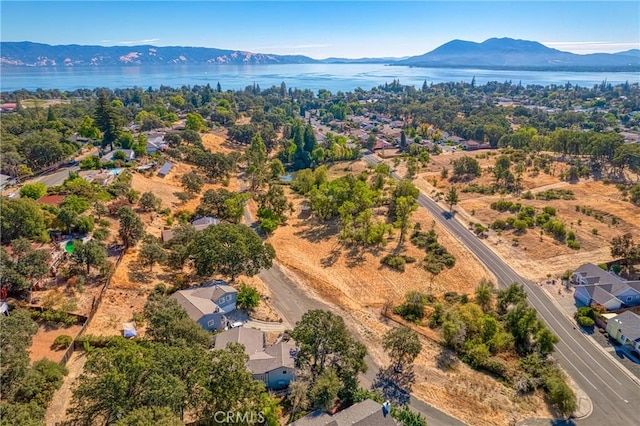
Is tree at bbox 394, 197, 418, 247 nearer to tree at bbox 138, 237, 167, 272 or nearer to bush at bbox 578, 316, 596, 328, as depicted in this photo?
bush at bbox 578, 316, 596, 328

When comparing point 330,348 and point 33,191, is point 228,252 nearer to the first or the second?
point 330,348

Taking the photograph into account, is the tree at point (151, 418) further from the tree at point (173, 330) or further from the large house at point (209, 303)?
the large house at point (209, 303)

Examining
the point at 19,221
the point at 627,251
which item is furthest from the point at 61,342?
the point at 627,251

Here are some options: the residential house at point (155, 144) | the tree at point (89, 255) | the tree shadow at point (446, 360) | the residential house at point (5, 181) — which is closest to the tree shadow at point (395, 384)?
the tree shadow at point (446, 360)

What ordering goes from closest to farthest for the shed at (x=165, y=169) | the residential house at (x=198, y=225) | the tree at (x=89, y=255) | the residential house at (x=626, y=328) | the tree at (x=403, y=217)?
the residential house at (x=626, y=328) → the tree at (x=89, y=255) → the residential house at (x=198, y=225) → the tree at (x=403, y=217) → the shed at (x=165, y=169)

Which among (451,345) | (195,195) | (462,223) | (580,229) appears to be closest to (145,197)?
(195,195)

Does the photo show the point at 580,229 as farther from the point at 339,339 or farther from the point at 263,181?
the point at 263,181

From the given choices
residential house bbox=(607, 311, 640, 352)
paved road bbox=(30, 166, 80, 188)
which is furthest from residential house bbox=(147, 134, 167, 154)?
residential house bbox=(607, 311, 640, 352)
